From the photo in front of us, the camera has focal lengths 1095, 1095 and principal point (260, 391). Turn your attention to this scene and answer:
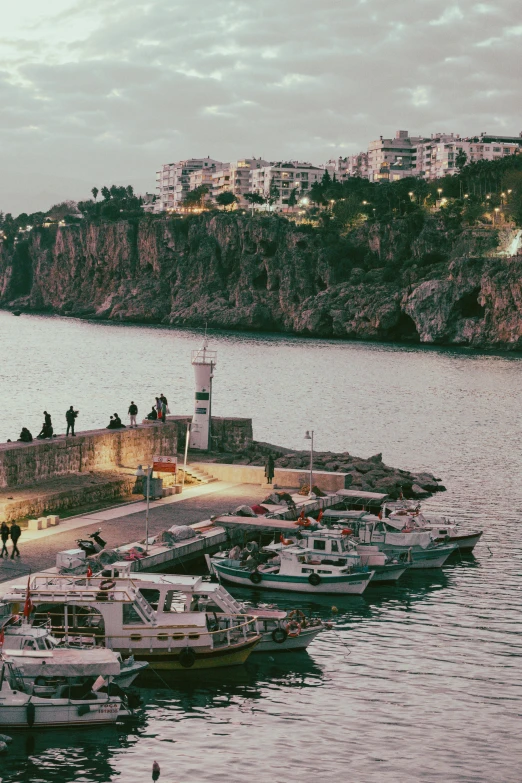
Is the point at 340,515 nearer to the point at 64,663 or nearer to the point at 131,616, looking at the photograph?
the point at 131,616

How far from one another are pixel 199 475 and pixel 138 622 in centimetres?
2058

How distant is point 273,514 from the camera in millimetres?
41125

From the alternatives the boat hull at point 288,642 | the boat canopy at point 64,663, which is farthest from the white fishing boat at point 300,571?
the boat canopy at point 64,663

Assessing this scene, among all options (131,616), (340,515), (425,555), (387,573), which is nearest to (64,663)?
(131,616)

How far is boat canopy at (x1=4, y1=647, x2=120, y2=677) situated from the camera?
2327cm

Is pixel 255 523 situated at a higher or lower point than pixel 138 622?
higher

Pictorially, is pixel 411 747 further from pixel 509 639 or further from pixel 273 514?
pixel 273 514

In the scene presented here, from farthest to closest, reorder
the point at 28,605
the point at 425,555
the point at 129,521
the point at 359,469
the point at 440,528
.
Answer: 1. the point at 359,469
2. the point at 440,528
3. the point at 425,555
4. the point at 129,521
5. the point at 28,605

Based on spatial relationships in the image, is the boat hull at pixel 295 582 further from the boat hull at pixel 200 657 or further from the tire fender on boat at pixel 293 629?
the boat hull at pixel 200 657

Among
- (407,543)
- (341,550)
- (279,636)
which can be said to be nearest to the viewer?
(279,636)

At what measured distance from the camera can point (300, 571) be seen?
35719 mm

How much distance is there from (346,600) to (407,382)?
93.1 metres

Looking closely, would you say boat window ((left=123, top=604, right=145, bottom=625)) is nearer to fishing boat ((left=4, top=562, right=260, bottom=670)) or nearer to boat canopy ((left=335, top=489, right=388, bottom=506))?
fishing boat ((left=4, top=562, right=260, bottom=670))

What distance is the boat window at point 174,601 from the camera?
28016 millimetres
